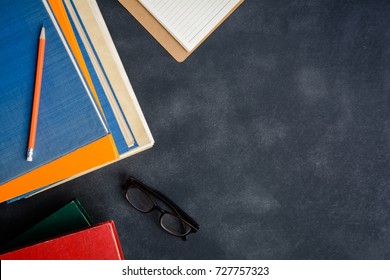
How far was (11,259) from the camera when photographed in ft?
2.84

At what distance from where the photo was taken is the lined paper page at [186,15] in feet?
3.29

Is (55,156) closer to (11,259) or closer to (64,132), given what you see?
(64,132)

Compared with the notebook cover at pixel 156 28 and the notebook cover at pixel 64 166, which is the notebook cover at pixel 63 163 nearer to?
the notebook cover at pixel 64 166

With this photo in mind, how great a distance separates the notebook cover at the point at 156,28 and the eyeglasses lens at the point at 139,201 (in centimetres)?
34

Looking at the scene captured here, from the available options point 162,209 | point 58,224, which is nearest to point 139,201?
point 162,209

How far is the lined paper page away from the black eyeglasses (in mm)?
355

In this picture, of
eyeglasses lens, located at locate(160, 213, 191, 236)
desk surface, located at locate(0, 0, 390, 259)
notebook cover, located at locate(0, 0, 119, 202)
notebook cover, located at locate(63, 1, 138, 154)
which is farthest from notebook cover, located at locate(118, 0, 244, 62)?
eyeglasses lens, located at locate(160, 213, 191, 236)

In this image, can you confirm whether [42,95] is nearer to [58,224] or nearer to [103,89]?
[103,89]

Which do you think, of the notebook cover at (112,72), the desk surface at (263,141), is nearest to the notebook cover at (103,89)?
the notebook cover at (112,72)

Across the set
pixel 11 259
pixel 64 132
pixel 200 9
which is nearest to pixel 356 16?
pixel 200 9

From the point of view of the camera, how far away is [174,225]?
1.09m

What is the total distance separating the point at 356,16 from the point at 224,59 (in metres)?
0.33

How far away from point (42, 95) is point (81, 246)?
31 cm

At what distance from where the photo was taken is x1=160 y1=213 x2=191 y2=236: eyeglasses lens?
3.55 feet
